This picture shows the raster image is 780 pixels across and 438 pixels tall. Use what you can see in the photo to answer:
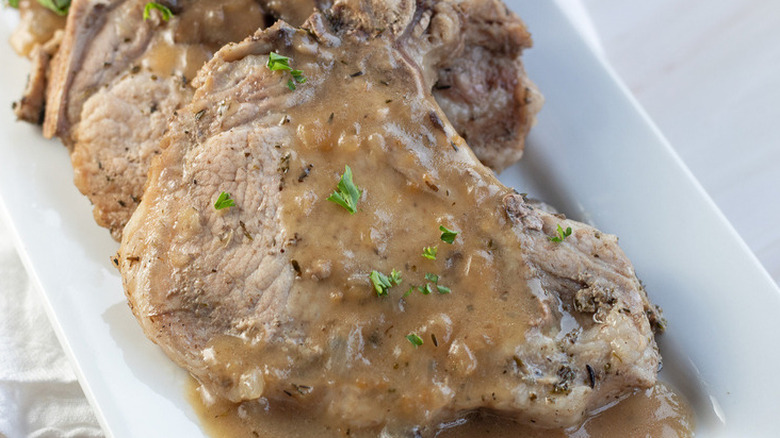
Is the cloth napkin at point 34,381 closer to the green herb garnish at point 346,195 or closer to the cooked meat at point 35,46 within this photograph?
the cooked meat at point 35,46

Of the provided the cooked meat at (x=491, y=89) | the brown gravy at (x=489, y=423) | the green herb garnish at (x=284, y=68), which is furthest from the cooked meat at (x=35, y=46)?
the cooked meat at (x=491, y=89)

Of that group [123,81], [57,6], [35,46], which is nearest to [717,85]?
[123,81]

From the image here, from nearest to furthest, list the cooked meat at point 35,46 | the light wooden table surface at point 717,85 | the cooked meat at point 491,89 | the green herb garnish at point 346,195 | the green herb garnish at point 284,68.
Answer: the green herb garnish at point 346,195 → the green herb garnish at point 284,68 → the cooked meat at point 491,89 → the cooked meat at point 35,46 → the light wooden table surface at point 717,85

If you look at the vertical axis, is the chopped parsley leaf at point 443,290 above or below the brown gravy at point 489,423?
above

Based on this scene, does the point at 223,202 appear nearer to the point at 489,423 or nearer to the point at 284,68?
the point at 284,68

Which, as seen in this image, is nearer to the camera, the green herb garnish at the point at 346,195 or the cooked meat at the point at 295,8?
the green herb garnish at the point at 346,195

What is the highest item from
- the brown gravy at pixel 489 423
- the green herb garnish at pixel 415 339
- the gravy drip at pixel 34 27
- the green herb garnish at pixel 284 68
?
the green herb garnish at pixel 284 68
